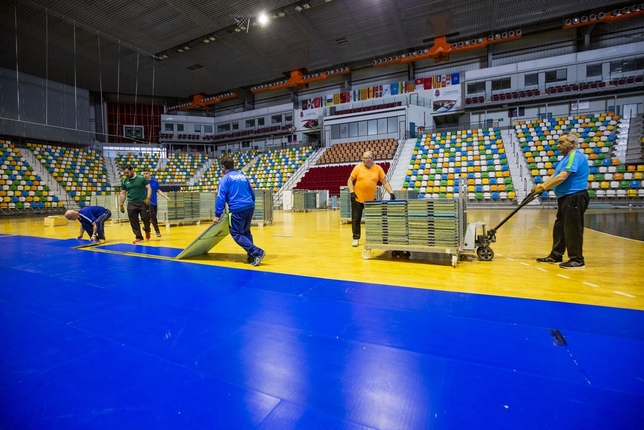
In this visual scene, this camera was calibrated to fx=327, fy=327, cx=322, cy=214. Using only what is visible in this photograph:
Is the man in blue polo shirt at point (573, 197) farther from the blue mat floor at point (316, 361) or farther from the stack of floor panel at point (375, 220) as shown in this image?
the stack of floor panel at point (375, 220)

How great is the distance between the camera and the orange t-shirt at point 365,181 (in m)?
5.95

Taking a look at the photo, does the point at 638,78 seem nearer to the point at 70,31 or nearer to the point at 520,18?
the point at 520,18

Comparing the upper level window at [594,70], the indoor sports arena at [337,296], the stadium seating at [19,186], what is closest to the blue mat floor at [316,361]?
the indoor sports arena at [337,296]

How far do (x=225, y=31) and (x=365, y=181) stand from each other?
2203 centimetres

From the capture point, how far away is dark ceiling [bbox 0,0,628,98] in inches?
771

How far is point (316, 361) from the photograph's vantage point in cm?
196

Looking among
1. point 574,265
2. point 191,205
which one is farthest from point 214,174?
point 574,265

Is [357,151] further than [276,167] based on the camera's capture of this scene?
No

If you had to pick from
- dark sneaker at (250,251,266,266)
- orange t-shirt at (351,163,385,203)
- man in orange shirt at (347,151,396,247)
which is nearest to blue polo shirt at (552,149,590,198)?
man in orange shirt at (347,151,396,247)

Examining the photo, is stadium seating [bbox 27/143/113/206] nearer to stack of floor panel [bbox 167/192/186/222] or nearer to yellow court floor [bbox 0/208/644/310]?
stack of floor panel [bbox 167/192/186/222]

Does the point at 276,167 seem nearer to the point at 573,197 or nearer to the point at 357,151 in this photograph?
the point at 357,151

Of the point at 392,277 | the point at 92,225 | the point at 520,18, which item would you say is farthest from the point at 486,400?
the point at 520,18

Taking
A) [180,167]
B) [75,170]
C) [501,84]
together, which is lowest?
[75,170]

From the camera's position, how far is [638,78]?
21.6 m
